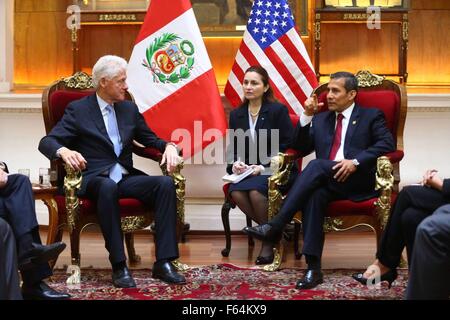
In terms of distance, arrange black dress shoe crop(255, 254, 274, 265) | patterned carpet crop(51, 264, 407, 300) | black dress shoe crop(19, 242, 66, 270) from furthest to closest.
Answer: black dress shoe crop(255, 254, 274, 265) → patterned carpet crop(51, 264, 407, 300) → black dress shoe crop(19, 242, 66, 270)

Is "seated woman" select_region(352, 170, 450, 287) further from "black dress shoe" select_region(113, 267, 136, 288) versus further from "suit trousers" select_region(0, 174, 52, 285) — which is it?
"suit trousers" select_region(0, 174, 52, 285)

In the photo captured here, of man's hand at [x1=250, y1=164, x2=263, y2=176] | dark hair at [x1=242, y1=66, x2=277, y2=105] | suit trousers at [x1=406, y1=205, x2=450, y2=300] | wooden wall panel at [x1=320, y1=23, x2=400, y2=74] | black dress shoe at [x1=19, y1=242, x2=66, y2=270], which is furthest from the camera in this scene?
wooden wall panel at [x1=320, y1=23, x2=400, y2=74]

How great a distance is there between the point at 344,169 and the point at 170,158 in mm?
998

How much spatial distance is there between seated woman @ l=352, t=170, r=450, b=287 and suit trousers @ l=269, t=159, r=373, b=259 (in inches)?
19.5

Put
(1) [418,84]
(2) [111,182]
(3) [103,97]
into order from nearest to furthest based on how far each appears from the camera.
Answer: (2) [111,182] → (3) [103,97] → (1) [418,84]

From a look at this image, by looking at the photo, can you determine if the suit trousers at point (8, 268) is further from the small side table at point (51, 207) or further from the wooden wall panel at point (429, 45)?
the wooden wall panel at point (429, 45)

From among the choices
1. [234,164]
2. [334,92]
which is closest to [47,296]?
[234,164]

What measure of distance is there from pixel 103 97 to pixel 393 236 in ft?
6.28

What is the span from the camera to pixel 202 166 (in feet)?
20.1

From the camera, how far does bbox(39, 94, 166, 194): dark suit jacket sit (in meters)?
4.49

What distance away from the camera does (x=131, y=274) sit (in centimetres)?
439

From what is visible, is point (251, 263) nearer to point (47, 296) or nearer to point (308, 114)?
point (308, 114)

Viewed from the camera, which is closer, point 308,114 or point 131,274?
point 131,274

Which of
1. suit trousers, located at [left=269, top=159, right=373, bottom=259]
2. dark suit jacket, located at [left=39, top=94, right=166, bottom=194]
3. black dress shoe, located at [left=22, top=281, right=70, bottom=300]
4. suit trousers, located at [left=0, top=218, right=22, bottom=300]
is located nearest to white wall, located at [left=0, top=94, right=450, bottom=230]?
dark suit jacket, located at [left=39, top=94, right=166, bottom=194]
